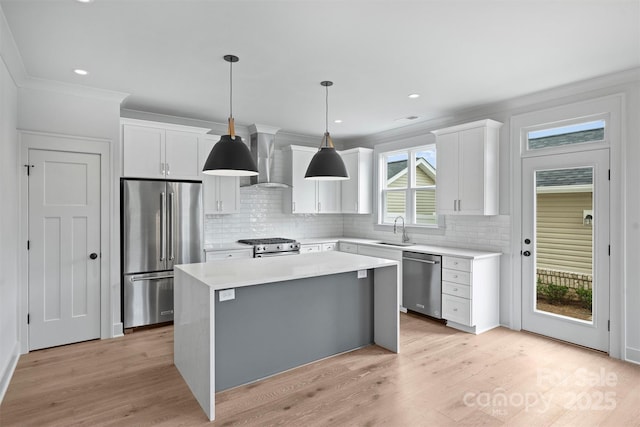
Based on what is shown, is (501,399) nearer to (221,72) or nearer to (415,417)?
(415,417)

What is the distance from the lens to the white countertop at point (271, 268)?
106 inches

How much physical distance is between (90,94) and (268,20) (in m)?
2.51

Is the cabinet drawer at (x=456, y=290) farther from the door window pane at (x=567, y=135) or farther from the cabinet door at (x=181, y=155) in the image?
the cabinet door at (x=181, y=155)

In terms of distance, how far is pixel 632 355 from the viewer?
132 inches

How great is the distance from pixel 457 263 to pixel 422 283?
600mm

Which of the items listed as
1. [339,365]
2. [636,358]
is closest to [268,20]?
[339,365]

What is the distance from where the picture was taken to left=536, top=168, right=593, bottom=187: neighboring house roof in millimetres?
3689

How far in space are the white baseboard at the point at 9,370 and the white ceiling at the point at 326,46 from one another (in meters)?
2.60

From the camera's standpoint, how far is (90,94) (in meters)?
3.86

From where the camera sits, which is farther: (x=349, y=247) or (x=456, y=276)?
(x=349, y=247)

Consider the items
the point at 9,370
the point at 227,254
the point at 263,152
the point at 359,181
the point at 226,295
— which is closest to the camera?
the point at 226,295

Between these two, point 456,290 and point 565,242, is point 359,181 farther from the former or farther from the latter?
point 565,242

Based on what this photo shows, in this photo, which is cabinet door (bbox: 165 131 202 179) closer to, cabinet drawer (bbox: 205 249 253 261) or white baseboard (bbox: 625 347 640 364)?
cabinet drawer (bbox: 205 249 253 261)

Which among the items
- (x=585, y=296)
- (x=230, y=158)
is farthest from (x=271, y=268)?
(x=585, y=296)
